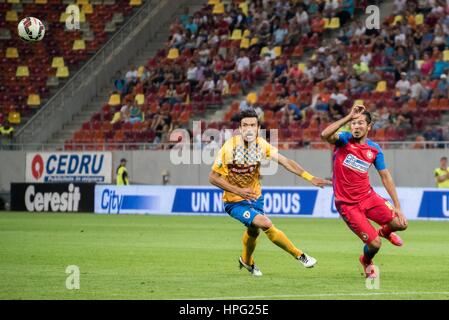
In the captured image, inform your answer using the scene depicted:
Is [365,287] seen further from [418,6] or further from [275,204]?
[418,6]

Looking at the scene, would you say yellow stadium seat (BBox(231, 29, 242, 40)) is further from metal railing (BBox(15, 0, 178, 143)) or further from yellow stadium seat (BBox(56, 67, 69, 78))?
yellow stadium seat (BBox(56, 67, 69, 78))

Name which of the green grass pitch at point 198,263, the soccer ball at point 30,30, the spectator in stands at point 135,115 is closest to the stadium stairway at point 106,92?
the spectator in stands at point 135,115

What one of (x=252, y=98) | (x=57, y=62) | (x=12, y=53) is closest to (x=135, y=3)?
(x=57, y=62)

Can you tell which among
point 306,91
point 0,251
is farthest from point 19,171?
point 0,251

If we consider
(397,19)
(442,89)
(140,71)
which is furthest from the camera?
(140,71)

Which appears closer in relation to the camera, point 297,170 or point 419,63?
point 297,170

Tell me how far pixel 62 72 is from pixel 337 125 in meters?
33.2

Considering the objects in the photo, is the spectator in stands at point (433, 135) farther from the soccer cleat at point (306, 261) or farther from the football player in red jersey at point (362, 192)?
the soccer cleat at point (306, 261)

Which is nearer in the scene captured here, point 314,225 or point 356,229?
point 356,229

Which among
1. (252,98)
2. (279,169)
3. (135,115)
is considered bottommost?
(279,169)

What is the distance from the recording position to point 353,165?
1384cm

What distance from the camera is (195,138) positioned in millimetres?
36906

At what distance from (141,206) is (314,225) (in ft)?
28.1

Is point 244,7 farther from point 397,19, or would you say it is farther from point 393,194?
point 393,194
